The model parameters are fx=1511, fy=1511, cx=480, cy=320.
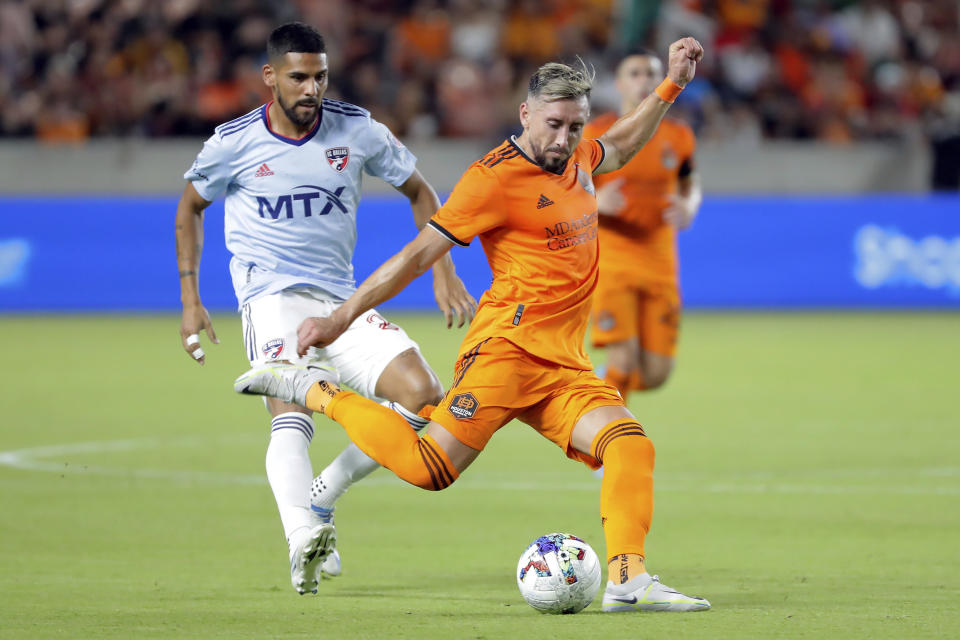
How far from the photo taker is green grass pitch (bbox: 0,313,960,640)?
5.32 metres

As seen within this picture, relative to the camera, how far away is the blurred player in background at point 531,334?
550 cm

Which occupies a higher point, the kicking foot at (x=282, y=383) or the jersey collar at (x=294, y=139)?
the jersey collar at (x=294, y=139)

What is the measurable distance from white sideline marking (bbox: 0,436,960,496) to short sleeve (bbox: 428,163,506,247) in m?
3.35

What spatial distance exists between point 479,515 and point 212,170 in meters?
2.46

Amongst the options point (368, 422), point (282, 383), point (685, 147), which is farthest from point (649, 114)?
point (685, 147)

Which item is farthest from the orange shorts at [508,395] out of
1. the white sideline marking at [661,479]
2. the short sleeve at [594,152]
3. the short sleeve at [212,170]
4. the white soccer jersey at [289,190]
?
the white sideline marking at [661,479]

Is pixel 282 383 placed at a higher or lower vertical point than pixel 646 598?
higher

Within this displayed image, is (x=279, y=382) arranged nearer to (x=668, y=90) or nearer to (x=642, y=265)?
(x=668, y=90)

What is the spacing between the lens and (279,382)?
604 centimetres

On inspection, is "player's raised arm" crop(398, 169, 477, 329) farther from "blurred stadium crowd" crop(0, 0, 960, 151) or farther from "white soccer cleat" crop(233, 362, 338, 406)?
"blurred stadium crowd" crop(0, 0, 960, 151)

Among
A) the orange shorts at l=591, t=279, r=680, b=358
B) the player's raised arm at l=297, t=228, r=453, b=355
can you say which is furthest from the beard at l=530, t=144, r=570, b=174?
the orange shorts at l=591, t=279, r=680, b=358

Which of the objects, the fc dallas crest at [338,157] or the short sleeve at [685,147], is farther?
the short sleeve at [685,147]

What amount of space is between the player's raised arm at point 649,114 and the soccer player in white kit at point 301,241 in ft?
2.84

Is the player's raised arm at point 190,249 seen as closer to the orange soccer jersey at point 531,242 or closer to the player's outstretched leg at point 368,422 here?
the player's outstretched leg at point 368,422
